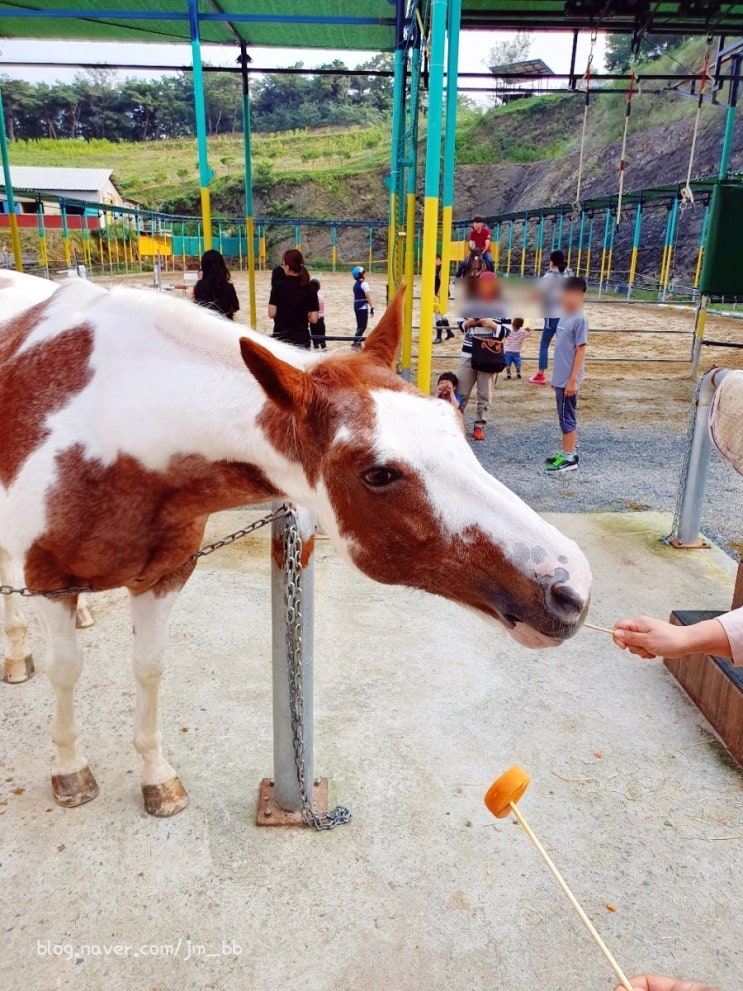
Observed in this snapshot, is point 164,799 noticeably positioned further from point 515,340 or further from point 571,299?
point 515,340

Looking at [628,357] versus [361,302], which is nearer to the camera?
[628,357]

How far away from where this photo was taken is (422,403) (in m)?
1.66

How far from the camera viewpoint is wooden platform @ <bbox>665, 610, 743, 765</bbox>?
2.81 metres

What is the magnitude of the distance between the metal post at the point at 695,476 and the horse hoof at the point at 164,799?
3.58 metres

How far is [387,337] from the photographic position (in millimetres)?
1958

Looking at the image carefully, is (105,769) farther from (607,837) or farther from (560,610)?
(560,610)

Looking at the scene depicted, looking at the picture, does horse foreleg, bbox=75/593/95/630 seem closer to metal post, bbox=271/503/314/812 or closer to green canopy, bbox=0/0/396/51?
metal post, bbox=271/503/314/812

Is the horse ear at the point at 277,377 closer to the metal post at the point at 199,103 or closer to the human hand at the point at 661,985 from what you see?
the human hand at the point at 661,985

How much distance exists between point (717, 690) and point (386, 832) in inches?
61.9

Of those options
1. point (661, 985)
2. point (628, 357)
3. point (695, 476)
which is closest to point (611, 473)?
point (695, 476)

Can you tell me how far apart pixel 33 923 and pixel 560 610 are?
72.9 inches

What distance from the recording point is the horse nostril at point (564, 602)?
142 cm

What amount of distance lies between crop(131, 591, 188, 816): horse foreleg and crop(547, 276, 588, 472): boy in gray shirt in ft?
15.6

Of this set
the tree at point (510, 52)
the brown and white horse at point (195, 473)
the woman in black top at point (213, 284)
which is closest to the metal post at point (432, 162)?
the woman in black top at point (213, 284)
